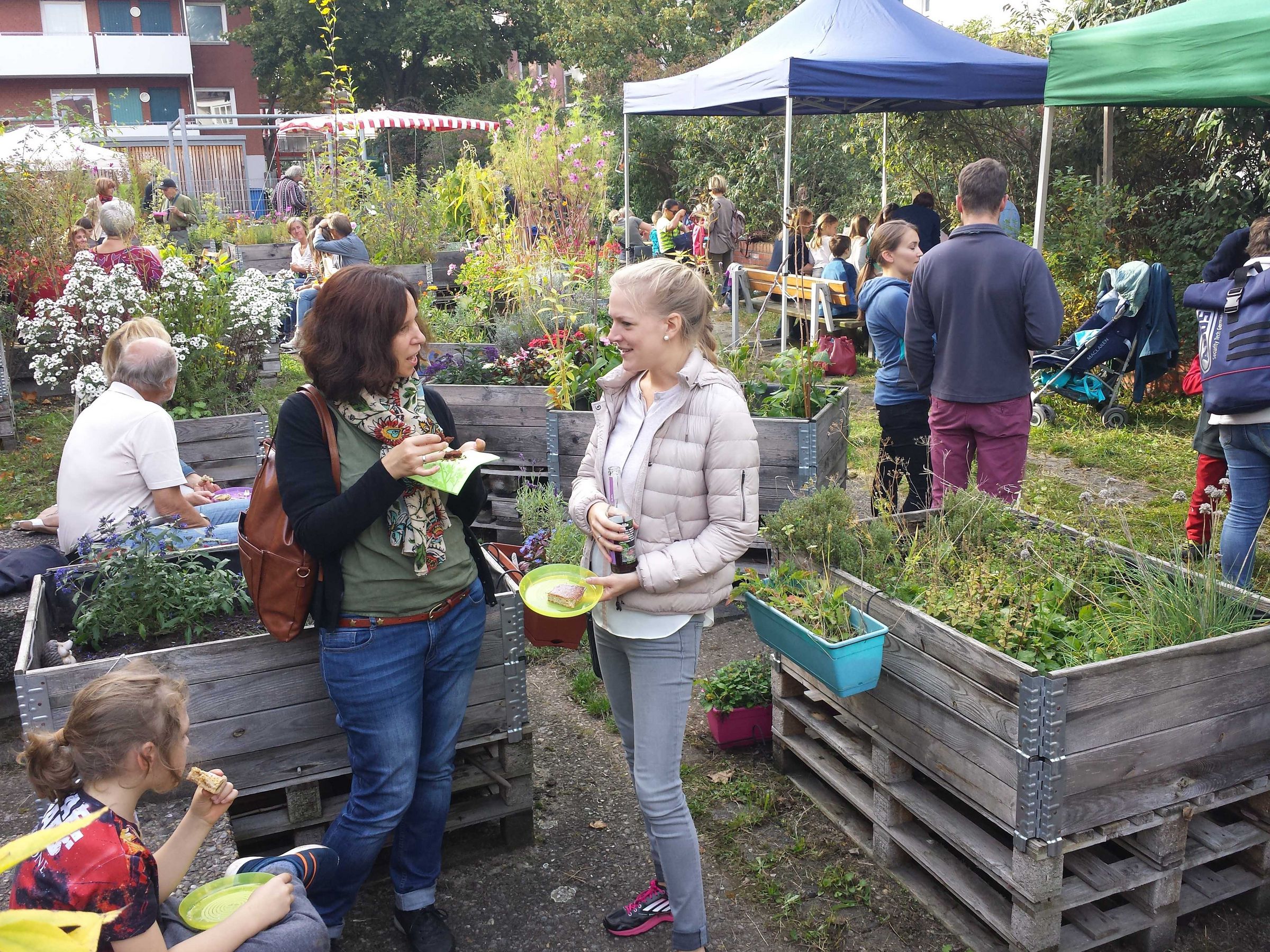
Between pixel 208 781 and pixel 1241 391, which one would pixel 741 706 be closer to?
pixel 208 781

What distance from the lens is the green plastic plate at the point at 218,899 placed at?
2.18 m

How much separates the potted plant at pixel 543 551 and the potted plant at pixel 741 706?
588 mm

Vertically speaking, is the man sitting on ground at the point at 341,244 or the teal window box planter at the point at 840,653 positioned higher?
the man sitting on ground at the point at 341,244

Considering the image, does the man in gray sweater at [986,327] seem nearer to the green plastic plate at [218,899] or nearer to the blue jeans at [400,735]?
the blue jeans at [400,735]

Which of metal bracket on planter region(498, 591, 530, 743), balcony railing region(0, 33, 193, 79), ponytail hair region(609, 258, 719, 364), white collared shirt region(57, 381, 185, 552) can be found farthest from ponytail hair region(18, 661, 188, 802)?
balcony railing region(0, 33, 193, 79)

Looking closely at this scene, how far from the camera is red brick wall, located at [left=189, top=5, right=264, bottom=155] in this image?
131 feet

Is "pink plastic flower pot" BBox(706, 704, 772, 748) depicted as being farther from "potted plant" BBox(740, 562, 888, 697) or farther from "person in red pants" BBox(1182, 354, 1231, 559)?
"person in red pants" BBox(1182, 354, 1231, 559)

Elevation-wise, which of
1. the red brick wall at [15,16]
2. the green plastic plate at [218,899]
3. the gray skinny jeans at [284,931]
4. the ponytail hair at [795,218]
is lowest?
the gray skinny jeans at [284,931]

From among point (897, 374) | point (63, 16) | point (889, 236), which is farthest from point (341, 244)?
point (63, 16)

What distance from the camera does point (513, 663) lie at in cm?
326

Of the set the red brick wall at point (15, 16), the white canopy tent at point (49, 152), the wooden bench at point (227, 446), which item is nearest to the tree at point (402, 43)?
the red brick wall at point (15, 16)

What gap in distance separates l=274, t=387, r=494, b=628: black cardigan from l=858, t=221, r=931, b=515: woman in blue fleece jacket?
2.89 meters

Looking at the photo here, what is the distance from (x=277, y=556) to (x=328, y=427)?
0.35 metres

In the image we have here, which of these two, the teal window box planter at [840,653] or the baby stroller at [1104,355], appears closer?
the teal window box planter at [840,653]
